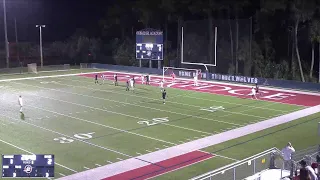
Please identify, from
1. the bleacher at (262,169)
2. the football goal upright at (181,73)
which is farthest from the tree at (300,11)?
the bleacher at (262,169)

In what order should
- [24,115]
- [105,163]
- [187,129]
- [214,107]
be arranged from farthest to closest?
[214,107]
[24,115]
[187,129]
[105,163]

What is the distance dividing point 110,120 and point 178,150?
7649mm

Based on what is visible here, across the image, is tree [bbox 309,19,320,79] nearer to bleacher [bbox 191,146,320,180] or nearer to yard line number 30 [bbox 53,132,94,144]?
yard line number 30 [bbox 53,132,94,144]

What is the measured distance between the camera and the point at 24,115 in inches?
1128

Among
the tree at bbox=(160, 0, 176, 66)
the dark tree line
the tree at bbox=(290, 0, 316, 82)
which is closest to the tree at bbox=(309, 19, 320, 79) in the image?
the dark tree line

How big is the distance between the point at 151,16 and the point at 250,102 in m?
29.4

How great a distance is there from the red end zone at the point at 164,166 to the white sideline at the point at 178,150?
34 centimetres

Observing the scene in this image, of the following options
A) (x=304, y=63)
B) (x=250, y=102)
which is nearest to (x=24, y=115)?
(x=250, y=102)

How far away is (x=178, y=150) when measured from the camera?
20.5 m

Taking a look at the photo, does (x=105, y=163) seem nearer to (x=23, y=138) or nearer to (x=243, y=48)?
(x=23, y=138)

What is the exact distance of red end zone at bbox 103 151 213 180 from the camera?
16.9 m
